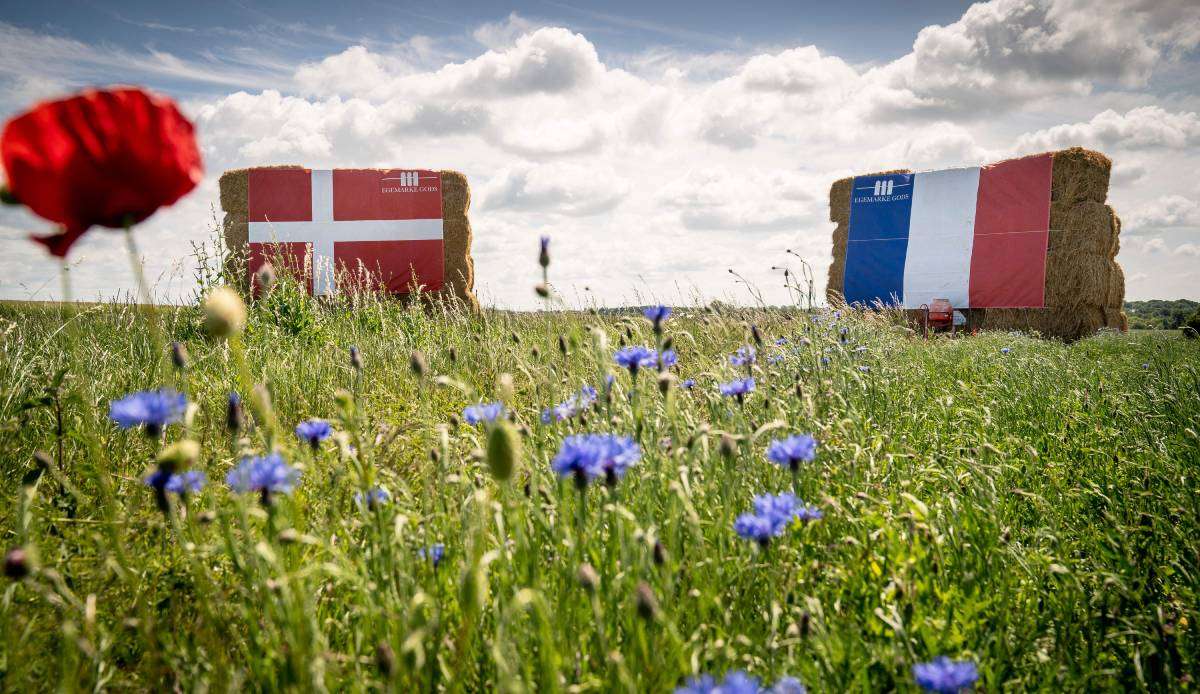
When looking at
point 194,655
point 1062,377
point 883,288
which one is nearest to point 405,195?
point 883,288

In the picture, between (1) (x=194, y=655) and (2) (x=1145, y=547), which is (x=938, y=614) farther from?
(1) (x=194, y=655)

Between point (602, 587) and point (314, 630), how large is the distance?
553 millimetres

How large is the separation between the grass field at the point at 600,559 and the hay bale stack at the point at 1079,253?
967 cm

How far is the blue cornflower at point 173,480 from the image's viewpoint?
93 centimetres

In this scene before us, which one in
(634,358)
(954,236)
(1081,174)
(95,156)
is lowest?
(634,358)

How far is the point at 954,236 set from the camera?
11.6m

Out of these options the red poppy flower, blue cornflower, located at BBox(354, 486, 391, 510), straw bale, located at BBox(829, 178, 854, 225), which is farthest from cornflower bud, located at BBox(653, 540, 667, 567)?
straw bale, located at BBox(829, 178, 854, 225)

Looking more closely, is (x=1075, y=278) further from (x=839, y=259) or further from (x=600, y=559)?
(x=600, y=559)

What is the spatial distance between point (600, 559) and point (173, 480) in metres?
0.75

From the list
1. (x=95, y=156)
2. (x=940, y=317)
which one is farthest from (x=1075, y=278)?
(x=95, y=156)

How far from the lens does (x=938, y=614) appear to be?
1373 millimetres

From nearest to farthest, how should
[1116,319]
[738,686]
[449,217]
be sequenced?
[738,686]
[1116,319]
[449,217]

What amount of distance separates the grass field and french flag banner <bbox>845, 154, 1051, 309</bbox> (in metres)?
9.79

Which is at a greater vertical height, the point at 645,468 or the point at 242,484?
the point at 242,484
